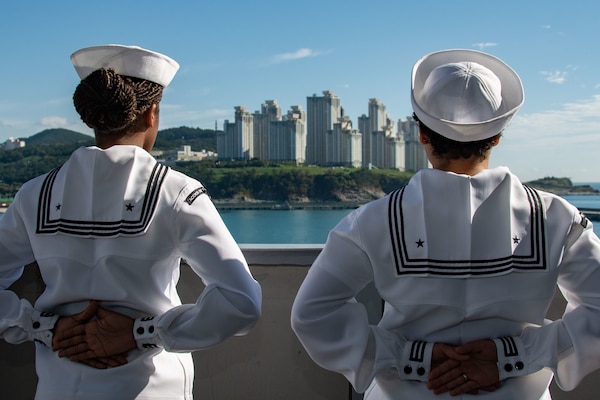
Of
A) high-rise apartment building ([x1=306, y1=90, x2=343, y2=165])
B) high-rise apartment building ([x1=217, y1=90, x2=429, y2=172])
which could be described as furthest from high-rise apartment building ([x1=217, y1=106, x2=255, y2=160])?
high-rise apartment building ([x1=306, y1=90, x2=343, y2=165])

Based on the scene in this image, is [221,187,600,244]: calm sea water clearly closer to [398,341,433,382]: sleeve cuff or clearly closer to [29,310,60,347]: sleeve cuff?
[29,310,60,347]: sleeve cuff

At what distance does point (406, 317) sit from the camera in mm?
1316

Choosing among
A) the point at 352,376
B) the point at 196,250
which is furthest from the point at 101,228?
the point at 352,376

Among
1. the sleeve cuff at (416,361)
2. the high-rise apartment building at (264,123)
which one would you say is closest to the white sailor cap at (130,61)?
the sleeve cuff at (416,361)

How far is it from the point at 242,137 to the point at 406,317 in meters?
15.2

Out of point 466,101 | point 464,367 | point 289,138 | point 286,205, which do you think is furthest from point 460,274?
point 289,138

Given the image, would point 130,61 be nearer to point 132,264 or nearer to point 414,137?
point 132,264

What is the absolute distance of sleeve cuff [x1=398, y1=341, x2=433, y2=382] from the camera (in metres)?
1.30

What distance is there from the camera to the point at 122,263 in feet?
4.53

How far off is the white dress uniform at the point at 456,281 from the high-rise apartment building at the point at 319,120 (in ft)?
53.7

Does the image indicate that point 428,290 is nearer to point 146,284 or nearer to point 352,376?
point 352,376

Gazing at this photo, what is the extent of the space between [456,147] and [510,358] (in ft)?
1.48

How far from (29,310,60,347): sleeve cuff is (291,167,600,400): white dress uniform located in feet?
1.83

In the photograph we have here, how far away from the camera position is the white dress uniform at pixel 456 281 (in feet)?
4.24
